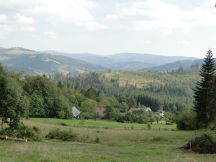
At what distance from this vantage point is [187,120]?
71750mm

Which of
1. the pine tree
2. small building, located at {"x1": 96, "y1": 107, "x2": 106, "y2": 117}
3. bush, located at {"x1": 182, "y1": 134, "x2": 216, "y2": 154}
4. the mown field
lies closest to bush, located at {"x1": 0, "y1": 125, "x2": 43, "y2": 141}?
the mown field

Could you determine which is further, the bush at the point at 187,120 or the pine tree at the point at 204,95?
the bush at the point at 187,120

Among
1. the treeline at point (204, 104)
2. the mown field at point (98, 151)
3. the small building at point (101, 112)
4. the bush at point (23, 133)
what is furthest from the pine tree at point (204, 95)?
the small building at point (101, 112)

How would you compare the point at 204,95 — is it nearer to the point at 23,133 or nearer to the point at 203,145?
the point at 203,145

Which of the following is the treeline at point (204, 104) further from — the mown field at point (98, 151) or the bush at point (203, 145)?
the bush at point (203, 145)

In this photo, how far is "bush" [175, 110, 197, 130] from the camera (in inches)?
2776

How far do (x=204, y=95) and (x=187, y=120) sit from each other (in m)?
8.60

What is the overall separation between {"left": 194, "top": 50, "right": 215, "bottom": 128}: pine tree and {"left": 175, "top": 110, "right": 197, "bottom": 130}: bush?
105 inches

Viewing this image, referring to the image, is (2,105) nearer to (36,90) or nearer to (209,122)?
(209,122)

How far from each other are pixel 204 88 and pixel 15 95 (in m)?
43.3

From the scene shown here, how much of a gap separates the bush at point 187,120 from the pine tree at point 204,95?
2.67 metres

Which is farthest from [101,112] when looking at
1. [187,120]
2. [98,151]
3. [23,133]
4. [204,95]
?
[98,151]

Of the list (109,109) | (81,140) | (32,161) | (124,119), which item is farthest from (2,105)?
(109,109)

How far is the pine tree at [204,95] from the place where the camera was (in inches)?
2573
